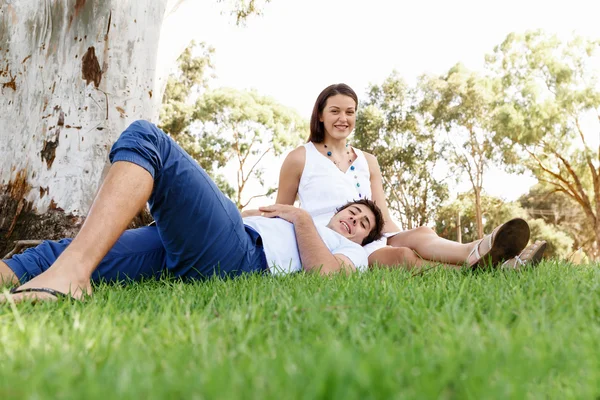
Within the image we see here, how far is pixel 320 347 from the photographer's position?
129 centimetres

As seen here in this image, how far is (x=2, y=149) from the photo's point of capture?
5.10m

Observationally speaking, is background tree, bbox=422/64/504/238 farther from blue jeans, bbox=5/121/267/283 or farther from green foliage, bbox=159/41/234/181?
blue jeans, bbox=5/121/267/283

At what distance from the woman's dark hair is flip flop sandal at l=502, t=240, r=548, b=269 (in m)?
2.61

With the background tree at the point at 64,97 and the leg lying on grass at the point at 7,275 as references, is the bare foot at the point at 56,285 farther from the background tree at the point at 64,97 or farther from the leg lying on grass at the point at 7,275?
the background tree at the point at 64,97

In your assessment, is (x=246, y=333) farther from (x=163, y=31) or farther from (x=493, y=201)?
(x=493, y=201)

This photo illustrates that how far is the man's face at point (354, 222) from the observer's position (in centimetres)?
407

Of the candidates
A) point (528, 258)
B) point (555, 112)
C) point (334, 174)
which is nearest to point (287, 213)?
point (528, 258)

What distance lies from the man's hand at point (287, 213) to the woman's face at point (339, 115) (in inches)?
73.9

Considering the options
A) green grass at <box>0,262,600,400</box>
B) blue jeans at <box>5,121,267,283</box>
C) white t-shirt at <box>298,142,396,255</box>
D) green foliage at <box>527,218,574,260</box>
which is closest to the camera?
green grass at <box>0,262,600,400</box>

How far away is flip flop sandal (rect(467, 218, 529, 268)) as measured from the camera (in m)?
3.28

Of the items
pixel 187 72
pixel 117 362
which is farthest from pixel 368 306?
pixel 187 72

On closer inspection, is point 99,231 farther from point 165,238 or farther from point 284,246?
point 284,246

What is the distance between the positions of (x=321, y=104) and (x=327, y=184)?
0.94m

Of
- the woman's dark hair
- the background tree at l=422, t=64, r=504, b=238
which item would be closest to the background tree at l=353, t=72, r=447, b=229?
the background tree at l=422, t=64, r=504, b=238
